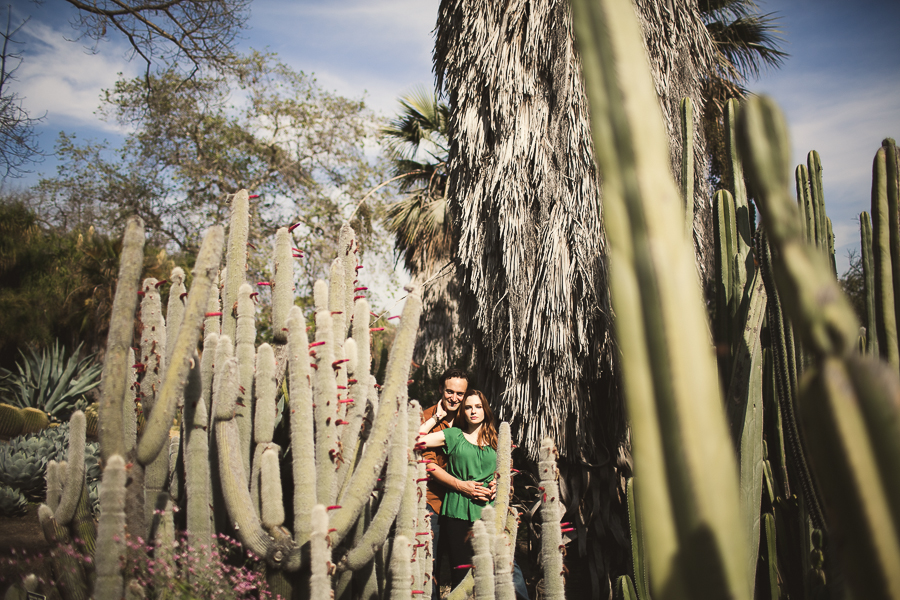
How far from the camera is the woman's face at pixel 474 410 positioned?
12.1 ft

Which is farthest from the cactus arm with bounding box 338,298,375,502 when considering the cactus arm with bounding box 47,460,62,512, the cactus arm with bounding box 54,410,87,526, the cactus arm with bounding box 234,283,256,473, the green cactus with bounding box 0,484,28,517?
the green cactus with bounding box 0,484,28,517

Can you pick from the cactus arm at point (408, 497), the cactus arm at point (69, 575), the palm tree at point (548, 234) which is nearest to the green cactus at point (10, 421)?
the palm tree at point (548, 234)

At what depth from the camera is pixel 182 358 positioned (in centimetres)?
157

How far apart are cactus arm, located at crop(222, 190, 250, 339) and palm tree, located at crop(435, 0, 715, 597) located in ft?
9.15

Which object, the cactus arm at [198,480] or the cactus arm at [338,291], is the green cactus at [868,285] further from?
the cactus arm at [198,480]

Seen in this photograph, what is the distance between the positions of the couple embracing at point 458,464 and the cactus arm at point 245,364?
153 cm

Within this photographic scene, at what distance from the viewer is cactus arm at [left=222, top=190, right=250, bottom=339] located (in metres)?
2.28

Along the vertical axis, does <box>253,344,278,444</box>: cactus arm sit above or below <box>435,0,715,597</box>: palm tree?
below

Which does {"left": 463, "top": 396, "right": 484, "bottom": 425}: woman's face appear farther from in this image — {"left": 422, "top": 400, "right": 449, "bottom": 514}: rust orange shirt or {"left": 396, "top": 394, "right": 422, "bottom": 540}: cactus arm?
{"left": 396, "top": 394, "right": 422, "bottom": 540}: cactus arm

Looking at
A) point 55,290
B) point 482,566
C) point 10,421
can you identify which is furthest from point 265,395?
point 55,290

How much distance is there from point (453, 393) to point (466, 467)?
0.57 meters

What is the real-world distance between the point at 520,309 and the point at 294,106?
13.6 metres

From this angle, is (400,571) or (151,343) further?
(151,343)

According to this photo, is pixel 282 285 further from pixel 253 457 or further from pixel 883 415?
pixel 883 415
